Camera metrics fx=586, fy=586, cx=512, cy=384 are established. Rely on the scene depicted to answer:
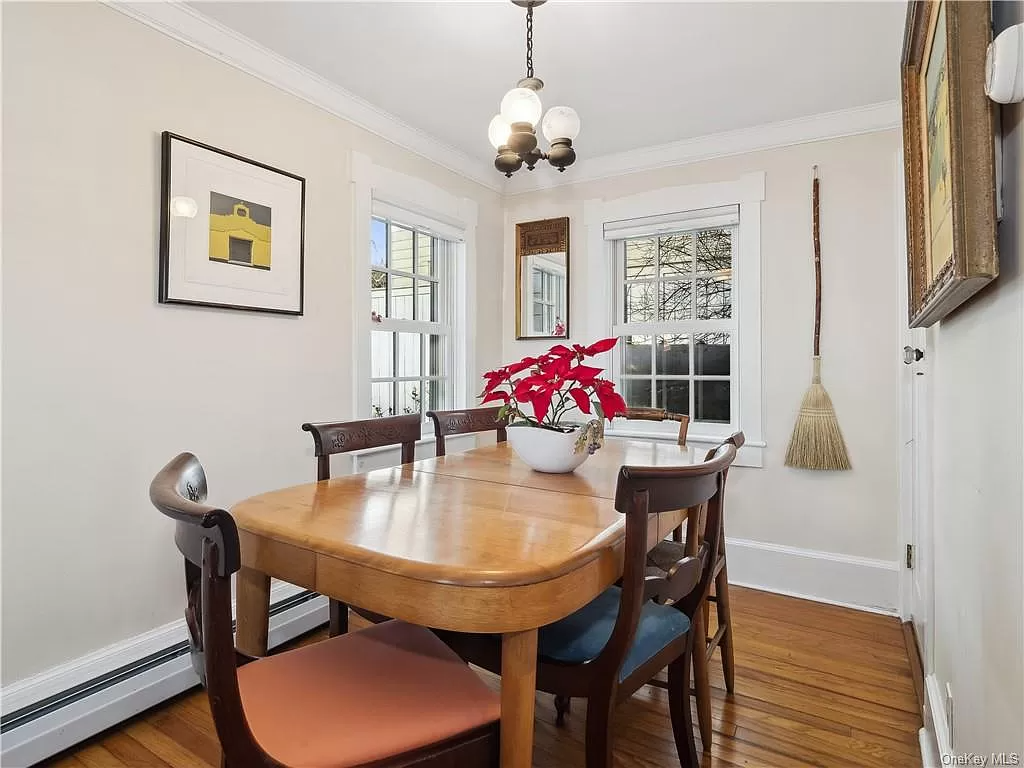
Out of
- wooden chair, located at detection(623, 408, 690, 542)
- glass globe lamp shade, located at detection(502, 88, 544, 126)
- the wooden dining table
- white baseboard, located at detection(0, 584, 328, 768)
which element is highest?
glass globe lamp shade, located at detection(502, 88, 544, 126)

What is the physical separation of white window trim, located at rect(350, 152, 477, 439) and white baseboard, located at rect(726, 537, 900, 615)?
1.91 m

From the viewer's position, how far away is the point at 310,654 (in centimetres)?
127

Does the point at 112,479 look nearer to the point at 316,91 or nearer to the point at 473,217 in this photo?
the point at 316,91

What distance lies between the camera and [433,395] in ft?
12.1

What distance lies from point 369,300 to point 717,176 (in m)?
2.07

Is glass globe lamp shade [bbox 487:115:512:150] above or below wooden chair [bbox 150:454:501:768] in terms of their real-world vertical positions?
above

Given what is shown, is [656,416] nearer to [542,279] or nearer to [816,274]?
[816,274]

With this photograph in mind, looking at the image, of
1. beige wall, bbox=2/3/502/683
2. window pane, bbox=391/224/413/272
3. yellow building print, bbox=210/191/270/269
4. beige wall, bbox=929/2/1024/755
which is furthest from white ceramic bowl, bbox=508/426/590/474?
window pane, bbox=391/224/413/272

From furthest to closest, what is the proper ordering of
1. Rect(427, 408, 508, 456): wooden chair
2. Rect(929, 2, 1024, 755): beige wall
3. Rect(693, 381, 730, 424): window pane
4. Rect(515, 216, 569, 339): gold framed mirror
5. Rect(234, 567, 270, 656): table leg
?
Rect(515, 216, 569, 339): gold framed mirror
Rect(693, 381, 730, 424): window pane
Rect(427, 408, 508, 456): wooden chair
Rect(234, 567, 270, 656): table leg
Rect(929, 2, 1024, 755): beige wall

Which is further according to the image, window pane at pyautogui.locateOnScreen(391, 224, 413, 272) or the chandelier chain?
window pane at pyautogui.locateOnScreen(391, 224, 413, 272)

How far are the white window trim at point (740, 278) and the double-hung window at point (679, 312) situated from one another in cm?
5

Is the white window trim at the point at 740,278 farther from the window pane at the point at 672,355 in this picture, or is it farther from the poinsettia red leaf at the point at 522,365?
the poinsettia red leaf at the point at 522,365

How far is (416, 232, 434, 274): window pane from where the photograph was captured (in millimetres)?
3506

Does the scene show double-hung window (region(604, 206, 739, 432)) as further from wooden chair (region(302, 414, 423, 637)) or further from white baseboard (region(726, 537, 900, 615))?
wooden chair (region(302, 414, 423, 637))
